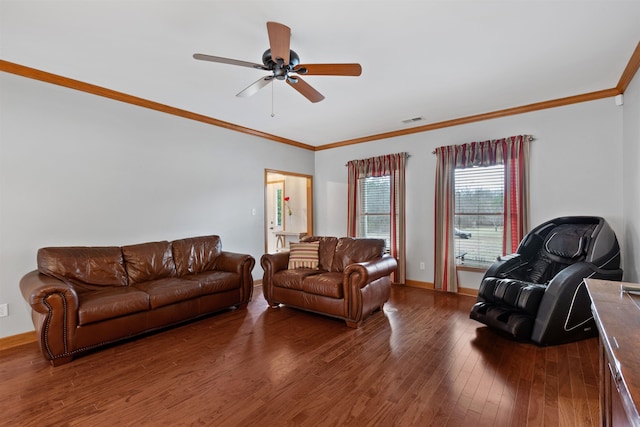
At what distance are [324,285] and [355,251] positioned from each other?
30.5 inches

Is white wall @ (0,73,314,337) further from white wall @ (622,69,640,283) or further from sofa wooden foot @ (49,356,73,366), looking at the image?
white wall @ (622,69,640,283)

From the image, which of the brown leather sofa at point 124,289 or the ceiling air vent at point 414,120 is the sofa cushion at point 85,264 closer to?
the brown leather sofa at point 124,289

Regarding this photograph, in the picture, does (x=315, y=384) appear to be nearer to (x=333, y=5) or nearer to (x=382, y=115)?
(x=333, y=5)

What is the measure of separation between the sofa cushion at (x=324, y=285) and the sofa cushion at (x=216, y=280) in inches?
36.1

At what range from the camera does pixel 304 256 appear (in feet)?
13.8

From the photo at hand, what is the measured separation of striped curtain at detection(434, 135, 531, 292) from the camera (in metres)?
4.14

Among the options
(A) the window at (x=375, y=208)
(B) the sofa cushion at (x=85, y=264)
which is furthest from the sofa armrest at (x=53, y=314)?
(A) the window at (x=375, y=208)

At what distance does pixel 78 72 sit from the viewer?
10.2 feet

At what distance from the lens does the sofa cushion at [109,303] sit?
267cm

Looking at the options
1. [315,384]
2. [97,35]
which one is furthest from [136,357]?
[97,35]

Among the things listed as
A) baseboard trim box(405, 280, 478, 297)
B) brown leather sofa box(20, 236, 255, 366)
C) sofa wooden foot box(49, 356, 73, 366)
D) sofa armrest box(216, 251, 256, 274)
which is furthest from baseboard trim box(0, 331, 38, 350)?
baseboard trim box(405, 280, 478, 297)

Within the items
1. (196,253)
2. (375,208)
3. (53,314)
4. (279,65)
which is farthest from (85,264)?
(375,208)

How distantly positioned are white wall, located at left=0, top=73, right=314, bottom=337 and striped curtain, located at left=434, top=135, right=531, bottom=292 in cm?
313

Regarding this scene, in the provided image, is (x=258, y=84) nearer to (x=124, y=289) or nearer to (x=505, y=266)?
(x=124, y=289)
